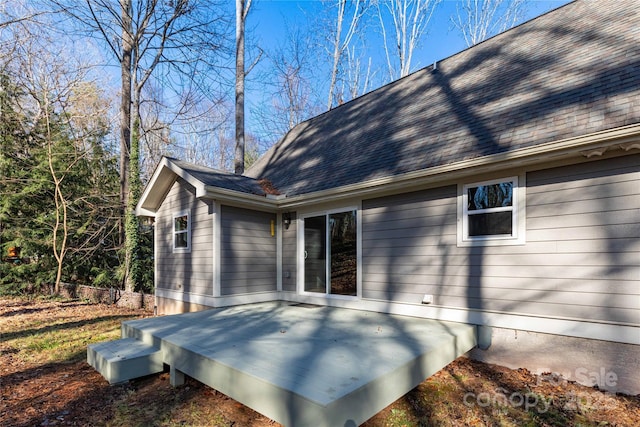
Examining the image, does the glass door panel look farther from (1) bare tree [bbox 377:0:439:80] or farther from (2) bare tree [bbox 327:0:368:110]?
(1) bare tree [bbox 377:0:439:80]

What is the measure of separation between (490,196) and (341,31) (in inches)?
629

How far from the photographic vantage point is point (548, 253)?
3939 millimetres

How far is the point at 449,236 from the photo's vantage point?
4738 millimetres

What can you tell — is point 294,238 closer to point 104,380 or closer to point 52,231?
point 104,380

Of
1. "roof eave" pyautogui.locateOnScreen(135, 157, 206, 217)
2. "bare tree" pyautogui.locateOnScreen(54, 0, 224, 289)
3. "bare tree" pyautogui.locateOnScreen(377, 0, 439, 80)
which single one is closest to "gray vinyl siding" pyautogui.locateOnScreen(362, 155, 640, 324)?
"roof eave" pyautogui.locateOnScreen(135, 157, 206, 217)

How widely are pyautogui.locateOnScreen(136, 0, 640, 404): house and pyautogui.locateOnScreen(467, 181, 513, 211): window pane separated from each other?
2cm

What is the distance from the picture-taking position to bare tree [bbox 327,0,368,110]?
A: 55.9 ft

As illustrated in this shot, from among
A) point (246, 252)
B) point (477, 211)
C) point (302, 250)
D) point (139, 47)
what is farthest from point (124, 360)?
point (139, 47)

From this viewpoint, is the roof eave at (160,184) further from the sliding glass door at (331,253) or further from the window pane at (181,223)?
the sliding glass door at (331,253)

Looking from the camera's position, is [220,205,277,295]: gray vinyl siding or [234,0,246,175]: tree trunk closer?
[220,205,277,295]: gray vinyl siding

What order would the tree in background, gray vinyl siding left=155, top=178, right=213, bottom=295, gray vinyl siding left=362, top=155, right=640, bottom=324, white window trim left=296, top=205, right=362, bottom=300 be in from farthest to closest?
the tree in background
gray vinyl siding left=155, top=178, right=213, bottom=295
white window trim left=296, top=205, right=362, bottom=300
gray vinyl siding left=362, top=155, right=640, bottom=324

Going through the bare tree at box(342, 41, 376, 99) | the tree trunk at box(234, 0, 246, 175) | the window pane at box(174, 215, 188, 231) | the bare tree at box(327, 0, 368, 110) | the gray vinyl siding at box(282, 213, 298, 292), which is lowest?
the gray vinyl siding at box(282, 213, 298, 292)

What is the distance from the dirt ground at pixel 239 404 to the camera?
10.2 ft

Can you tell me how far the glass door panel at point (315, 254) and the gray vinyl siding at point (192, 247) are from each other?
6.01 ft
